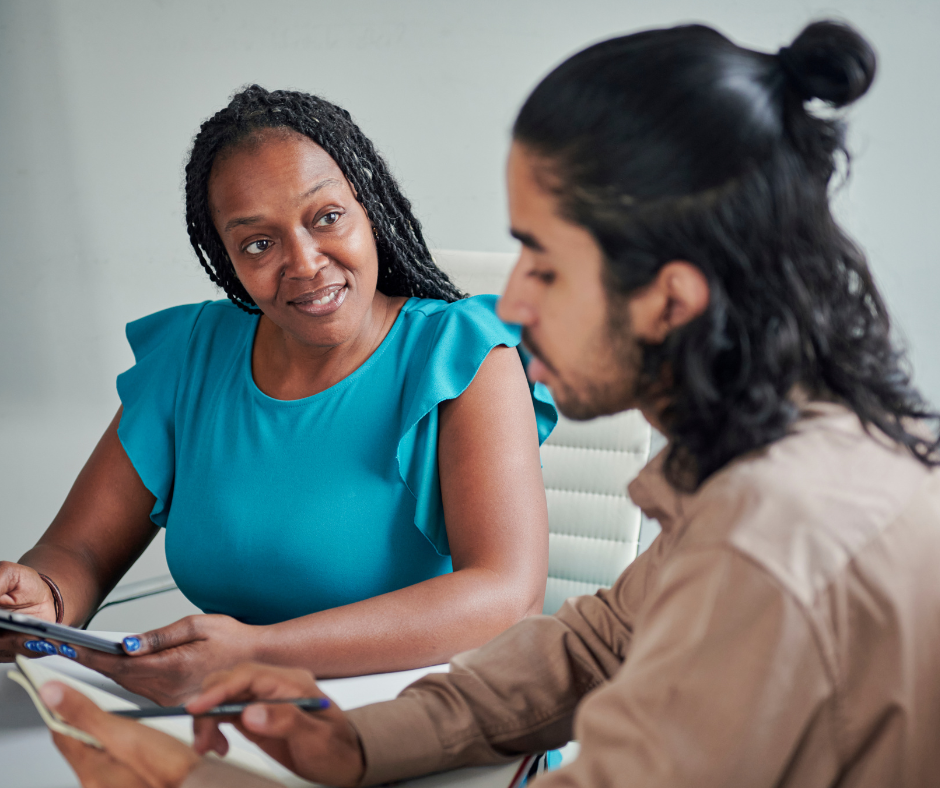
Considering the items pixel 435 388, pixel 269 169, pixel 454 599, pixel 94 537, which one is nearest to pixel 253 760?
pixel 454 599

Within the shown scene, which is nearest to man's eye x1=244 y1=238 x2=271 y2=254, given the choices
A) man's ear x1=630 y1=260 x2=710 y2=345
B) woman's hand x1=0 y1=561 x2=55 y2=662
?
woman's hand x1=0 y1=561 x2=55 y2=662

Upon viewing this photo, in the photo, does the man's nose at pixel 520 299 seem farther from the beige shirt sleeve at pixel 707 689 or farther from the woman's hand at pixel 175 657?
the woman's hand at pixel 175 657

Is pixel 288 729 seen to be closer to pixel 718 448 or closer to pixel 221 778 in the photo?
pixel 221 778

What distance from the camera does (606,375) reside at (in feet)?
2.17

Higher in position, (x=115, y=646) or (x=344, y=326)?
(x=344, y=326)

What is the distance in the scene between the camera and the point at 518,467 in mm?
1138

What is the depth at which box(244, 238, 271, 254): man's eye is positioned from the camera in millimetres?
1221

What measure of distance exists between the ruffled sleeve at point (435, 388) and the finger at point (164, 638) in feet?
1.14

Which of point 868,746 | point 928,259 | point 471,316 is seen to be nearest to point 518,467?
point 471,316

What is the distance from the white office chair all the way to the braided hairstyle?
0.16 metres

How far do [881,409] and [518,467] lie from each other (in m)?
0.58

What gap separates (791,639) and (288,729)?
0.42 m

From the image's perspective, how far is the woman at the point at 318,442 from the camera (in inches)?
44.6

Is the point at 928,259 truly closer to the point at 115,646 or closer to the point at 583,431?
Answer: the point at 583,431
